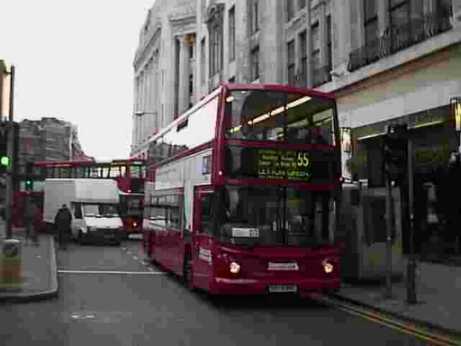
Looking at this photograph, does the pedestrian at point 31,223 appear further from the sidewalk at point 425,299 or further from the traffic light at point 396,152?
the traffic light at point 396,152

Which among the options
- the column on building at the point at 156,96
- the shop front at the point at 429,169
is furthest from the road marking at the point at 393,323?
the column on building at the point at 156,96

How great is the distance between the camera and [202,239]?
13.6 meters

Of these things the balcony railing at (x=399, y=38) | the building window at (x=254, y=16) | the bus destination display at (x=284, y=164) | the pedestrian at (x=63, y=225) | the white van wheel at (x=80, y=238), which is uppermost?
the building window at (x=254, y=16)

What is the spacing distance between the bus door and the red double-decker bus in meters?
0.02

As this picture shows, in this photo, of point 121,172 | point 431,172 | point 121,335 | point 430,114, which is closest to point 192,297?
point 121,335

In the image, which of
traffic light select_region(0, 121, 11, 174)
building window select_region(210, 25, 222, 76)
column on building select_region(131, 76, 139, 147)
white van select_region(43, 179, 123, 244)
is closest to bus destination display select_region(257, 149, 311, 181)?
traffic light select_region(0, 121, 11, 174)

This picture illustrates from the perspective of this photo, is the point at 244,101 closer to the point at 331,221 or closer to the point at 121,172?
the point at 331,221

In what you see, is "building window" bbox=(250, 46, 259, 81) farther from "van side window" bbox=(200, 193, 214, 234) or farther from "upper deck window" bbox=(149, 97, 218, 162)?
"van side window" bbox=(200, 193, 214, 234)

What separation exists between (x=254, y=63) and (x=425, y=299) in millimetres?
26569

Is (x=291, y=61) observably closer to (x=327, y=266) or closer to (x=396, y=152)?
(x=396, y=152)

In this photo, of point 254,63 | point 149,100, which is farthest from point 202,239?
point 149,100

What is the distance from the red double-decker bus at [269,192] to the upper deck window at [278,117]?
0.06ft

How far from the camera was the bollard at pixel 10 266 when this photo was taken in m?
13.9

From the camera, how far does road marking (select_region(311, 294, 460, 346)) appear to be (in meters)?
9.80
